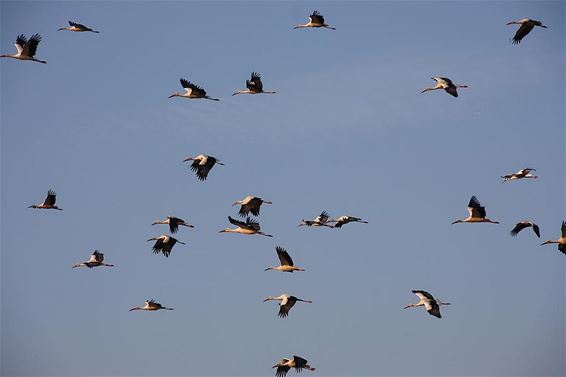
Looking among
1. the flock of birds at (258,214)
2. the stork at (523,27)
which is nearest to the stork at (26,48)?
the flock of birds at (258,214)

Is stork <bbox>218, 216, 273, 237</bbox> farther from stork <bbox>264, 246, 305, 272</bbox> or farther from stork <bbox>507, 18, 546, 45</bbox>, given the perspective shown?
stork <bbox>507, 18, 546, 45</bbox>

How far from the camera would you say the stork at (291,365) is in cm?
4556

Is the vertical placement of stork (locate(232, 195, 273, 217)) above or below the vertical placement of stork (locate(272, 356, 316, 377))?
above

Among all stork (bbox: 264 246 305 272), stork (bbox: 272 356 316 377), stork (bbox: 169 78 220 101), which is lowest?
stork (bbox: 272 356 316 377)

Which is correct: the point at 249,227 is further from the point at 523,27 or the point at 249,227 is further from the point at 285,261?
the point at 523,27

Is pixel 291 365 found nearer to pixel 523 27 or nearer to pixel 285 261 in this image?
pixel 285 261

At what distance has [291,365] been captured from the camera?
4591 cm

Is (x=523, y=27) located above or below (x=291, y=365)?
above

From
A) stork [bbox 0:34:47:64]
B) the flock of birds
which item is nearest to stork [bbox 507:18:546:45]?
the flock of birds

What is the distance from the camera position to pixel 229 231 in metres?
52.1

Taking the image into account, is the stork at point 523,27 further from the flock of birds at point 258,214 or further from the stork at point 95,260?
the stork at point 95,260

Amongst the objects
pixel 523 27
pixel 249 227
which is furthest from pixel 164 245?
pixel 523 27

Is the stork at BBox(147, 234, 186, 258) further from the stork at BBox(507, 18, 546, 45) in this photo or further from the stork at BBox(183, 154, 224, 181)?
the stork at BBox(507, 18, 546, 45)

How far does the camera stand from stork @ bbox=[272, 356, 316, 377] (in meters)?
45.6
